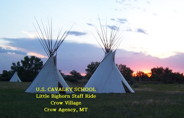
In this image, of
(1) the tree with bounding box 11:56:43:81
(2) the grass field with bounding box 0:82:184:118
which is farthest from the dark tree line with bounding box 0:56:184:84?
(2) the grass field with bounding box 0:82:184:118

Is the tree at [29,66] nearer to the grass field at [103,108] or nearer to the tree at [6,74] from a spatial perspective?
the tree at [6,74]

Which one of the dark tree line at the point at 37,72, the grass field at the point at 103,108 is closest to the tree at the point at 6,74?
the dark tree line at the point at 37,72

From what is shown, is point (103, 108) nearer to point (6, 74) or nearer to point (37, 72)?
point (37, 72)

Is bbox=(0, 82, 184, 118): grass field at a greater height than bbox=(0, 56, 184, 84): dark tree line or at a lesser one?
lesser

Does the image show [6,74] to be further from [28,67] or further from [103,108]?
[103,108]

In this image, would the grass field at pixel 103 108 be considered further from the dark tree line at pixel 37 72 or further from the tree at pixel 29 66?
the tree at pixel 29 66

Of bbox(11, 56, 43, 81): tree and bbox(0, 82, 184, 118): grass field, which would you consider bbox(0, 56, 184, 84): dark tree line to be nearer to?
bbox(11, 56, 43, 81): tree

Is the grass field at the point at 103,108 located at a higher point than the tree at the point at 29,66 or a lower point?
lower

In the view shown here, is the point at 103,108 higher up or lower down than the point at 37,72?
lower down

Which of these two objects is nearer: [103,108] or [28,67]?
[103,108]

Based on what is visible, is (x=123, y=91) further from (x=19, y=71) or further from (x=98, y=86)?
(x=19, y=71)

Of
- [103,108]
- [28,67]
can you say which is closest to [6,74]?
[28,67]

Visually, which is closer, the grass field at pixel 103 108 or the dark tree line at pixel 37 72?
the grass field at pixel 103 108

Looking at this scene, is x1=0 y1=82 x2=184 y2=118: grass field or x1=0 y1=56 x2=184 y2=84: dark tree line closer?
x1=0 y1=82 x2=184 y2=118: grass field
